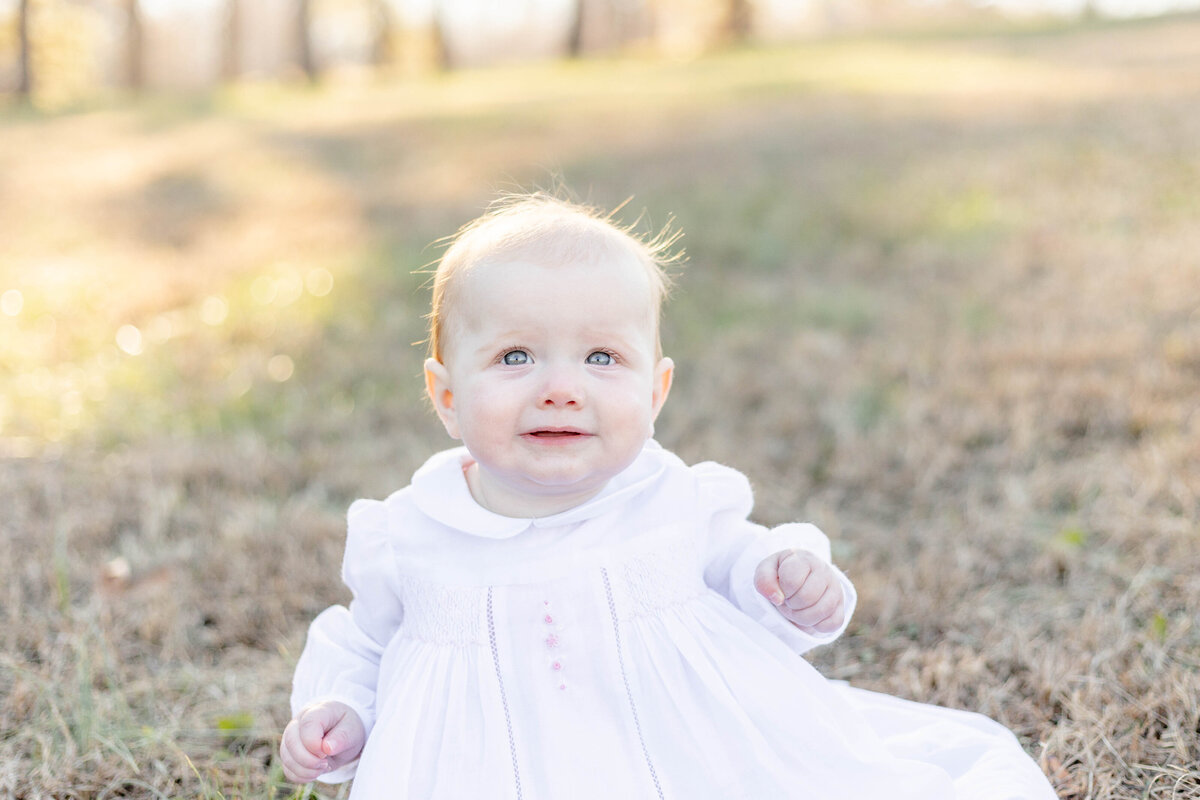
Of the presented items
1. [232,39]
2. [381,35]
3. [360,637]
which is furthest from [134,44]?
[360,637]

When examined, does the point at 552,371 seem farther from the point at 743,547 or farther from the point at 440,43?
the point at 440,43

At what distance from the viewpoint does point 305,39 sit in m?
21.2

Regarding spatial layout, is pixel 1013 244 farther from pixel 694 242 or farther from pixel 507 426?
pixel 507 426

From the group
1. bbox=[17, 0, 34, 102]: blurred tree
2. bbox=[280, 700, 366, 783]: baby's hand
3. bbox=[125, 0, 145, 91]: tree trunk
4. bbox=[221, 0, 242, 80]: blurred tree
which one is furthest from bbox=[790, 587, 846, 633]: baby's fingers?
bbox=[221, 0, 242, 80]: blurred tree

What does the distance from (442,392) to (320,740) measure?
2.13 ft

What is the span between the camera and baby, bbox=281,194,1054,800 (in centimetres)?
168

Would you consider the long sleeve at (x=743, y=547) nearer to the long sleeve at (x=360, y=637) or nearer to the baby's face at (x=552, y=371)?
the baby's face at (x=552, y=371)

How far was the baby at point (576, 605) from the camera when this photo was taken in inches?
66.2

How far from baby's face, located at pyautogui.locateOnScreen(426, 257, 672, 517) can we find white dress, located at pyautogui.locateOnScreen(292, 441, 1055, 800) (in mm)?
126

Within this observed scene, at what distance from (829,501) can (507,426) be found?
216 cm

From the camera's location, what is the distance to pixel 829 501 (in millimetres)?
3582

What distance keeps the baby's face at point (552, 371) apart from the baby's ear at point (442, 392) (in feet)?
0.26

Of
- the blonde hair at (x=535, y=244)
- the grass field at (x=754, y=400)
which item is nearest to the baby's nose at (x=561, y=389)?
the blonde hair at (x=535, y=244)

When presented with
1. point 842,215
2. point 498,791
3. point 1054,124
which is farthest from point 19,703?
point 1054,124
